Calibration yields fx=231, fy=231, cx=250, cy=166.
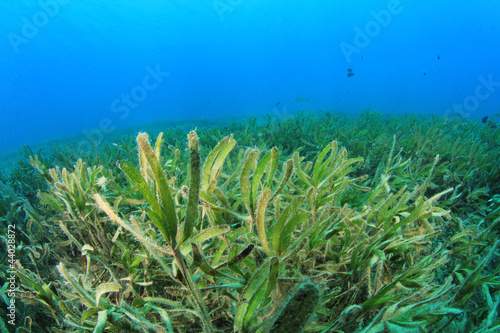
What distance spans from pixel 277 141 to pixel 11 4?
90.1 meters

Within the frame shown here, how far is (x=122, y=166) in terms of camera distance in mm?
585

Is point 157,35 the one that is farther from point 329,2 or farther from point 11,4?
point 329,2
